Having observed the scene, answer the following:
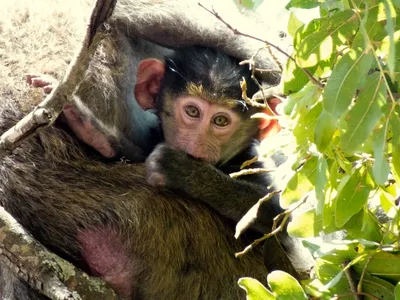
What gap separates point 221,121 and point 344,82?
1667 mm

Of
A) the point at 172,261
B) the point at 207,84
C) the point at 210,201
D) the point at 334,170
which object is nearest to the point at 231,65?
the point at 207,84

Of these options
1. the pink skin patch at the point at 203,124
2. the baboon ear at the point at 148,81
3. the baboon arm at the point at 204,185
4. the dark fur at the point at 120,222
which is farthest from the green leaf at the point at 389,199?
the baboon ear at the point at 148,81

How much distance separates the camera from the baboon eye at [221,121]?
9.59 feet

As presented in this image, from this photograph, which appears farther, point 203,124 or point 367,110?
point 203,124

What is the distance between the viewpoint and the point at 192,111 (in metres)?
2.92

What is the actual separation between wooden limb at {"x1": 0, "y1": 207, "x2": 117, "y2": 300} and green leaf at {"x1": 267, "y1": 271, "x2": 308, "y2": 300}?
67 centimetres

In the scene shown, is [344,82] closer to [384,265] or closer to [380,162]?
[380,162]

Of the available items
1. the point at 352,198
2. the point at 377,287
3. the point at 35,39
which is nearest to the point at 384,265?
the point at 377,287

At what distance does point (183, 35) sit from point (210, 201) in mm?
802

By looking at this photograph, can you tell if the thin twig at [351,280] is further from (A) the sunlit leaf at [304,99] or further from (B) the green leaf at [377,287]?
(A) the sunlit leaf at [304,99]

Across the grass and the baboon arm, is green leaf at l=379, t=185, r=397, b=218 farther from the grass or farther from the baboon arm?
the grass

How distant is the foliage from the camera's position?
49.9 inches

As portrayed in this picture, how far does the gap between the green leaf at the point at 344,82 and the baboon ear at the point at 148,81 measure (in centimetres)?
169

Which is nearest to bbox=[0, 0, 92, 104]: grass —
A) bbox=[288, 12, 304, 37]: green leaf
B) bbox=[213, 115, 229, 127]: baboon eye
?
bbox=[213, 115, 229, 127]: baboon eye
